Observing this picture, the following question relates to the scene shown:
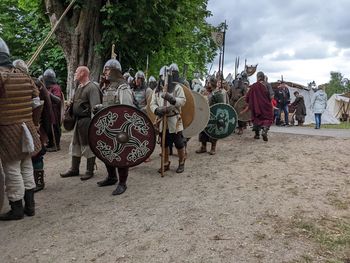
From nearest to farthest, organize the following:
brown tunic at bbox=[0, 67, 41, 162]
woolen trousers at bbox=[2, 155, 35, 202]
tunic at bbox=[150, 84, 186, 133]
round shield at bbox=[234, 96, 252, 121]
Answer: brown tunic at bbox=[0, 67, 41, 162] < woolen trousers at bbox=[2, 155, 35, 202] < tunic at bbox=[150, 84, 186, 133] < round shield at bbox=[234, 96, 252, 121]

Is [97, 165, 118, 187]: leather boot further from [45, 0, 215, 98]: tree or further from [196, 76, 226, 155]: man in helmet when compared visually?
[45, 0, 215, 98]: tree

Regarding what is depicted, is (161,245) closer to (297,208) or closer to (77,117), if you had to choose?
(297,208)

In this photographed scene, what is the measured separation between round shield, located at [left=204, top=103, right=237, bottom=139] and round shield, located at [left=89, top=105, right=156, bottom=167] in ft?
10.1

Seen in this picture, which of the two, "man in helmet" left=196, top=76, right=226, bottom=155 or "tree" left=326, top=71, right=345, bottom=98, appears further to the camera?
"tree" left=326, top=71, right=345, bottom=98

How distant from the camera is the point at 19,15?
78.2ft

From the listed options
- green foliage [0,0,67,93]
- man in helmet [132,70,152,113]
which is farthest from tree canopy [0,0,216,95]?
man in helmet [132,70,152,113]

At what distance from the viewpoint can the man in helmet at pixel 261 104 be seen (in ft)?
32.4

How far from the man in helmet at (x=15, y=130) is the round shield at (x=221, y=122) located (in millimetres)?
4180

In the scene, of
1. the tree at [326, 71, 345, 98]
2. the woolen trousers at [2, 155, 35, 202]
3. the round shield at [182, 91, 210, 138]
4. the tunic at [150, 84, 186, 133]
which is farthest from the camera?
the tree at [326, 71, 345, 98]

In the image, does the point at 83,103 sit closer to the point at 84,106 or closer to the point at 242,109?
the point at 84,106

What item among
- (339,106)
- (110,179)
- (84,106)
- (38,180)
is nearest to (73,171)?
(38,180)

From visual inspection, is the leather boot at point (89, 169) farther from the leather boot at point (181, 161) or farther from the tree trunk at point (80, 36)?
the tree trunk at point (80, 36)

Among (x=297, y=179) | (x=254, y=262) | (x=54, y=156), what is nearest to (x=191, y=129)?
(x=297, y=179)

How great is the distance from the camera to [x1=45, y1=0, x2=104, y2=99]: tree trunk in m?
12.3
